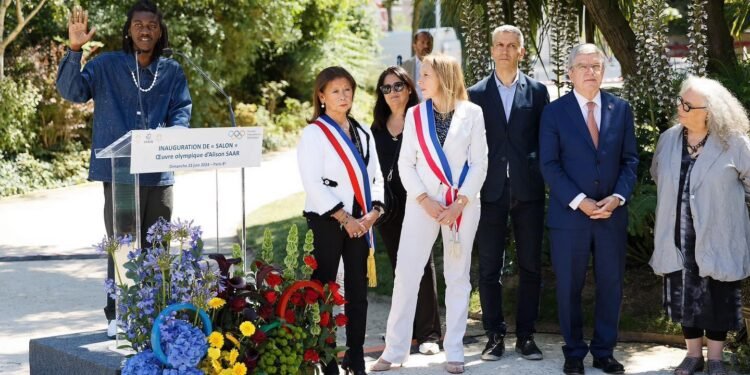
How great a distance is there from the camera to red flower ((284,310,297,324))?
5.40m

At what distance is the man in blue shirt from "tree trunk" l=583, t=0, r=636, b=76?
13.3 feet

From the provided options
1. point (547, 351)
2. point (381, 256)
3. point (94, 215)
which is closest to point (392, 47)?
point (94, 215)

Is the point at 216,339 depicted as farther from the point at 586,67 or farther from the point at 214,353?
the point at 586,67

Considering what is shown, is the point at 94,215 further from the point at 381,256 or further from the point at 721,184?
the point at 721,184

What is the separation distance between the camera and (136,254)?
5.25m

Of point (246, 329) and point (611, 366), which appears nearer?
point (246, 329)

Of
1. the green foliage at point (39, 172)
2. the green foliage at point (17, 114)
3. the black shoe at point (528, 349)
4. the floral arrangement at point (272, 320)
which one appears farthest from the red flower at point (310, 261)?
the green foliage at point (17, 114)

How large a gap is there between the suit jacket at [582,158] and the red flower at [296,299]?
1.73 m

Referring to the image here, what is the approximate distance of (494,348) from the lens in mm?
6676

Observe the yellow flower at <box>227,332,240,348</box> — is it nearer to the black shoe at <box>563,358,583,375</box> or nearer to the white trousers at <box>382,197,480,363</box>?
the white trousers at <box>382,197,480,363</box>

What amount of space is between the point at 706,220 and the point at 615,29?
325cm

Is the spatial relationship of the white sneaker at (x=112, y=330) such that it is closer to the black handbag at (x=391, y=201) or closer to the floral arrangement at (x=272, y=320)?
the floral arrangement at (x=272, y=320)

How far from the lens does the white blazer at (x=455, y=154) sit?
6.33m

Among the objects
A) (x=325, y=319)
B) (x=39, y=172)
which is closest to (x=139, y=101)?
(x=325, y=319)
